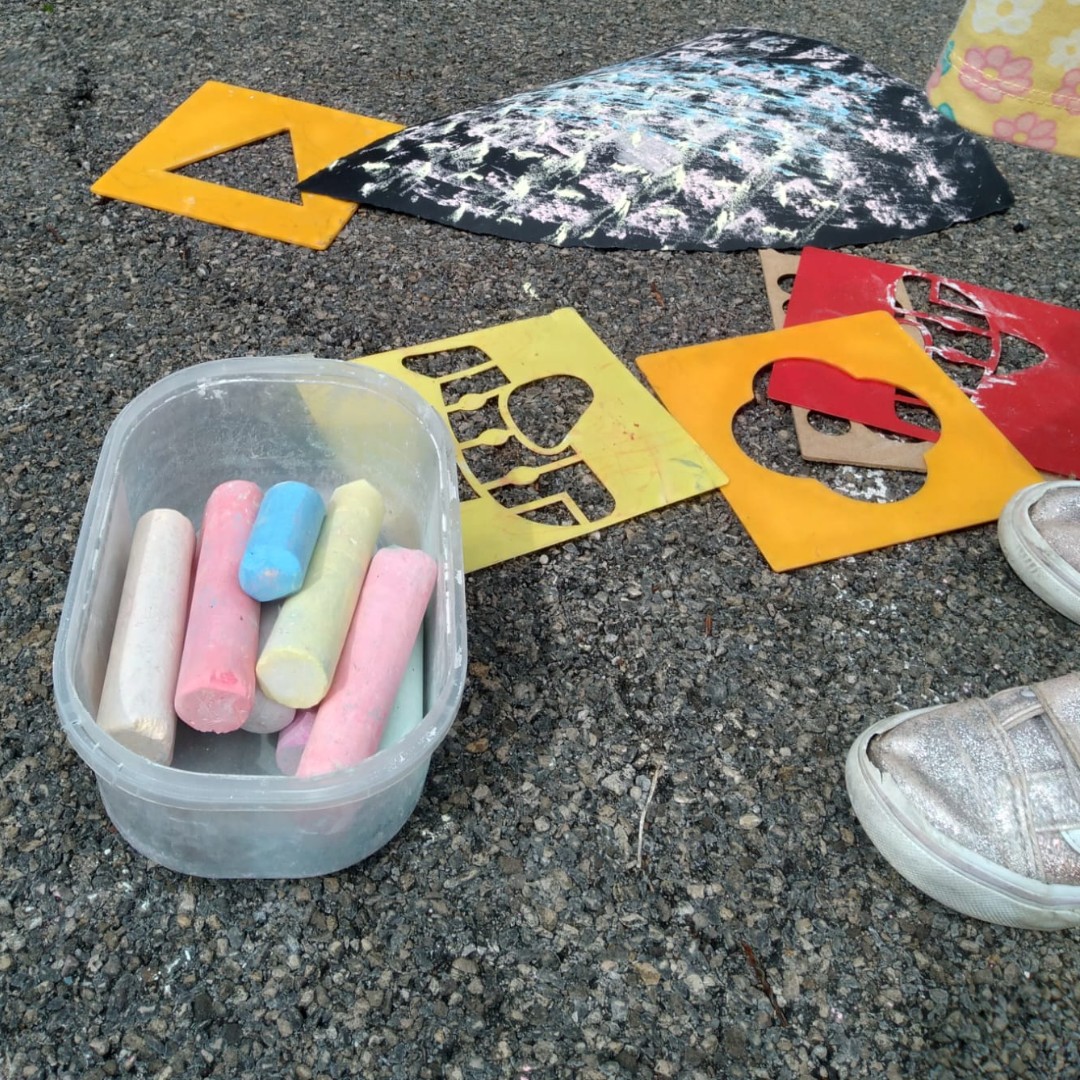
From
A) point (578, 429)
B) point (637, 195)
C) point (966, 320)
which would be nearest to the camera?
point (578, 429)

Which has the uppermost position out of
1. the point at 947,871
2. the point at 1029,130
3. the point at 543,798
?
the point at 1029,130

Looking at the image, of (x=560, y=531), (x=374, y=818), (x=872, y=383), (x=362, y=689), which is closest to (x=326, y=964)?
(x=374, y=818)

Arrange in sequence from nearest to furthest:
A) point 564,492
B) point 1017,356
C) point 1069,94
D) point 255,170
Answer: point 564,492, point 1017,356, point 255,170, point 1069,94

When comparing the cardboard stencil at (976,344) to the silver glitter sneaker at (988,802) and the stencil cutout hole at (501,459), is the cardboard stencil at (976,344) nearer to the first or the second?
the stencil cutout hole at (501,459)

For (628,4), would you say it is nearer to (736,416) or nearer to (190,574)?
(736,416)

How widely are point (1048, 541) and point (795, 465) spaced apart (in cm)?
33

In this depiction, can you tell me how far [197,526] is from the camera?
117cm

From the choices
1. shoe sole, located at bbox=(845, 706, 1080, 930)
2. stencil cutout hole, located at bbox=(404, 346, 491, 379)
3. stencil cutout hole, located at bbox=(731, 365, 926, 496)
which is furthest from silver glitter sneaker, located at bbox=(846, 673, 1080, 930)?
stencil cutout hole, located at bbox=(404, 346, 491, 379)

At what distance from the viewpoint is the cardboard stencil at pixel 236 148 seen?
65.4 inches

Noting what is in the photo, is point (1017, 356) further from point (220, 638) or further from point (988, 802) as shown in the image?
point (220, 638)

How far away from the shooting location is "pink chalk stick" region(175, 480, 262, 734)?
2.95 feet

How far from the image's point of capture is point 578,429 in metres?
1.38

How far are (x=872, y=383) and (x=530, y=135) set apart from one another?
2.65 ft

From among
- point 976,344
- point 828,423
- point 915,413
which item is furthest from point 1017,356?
point 828,423
